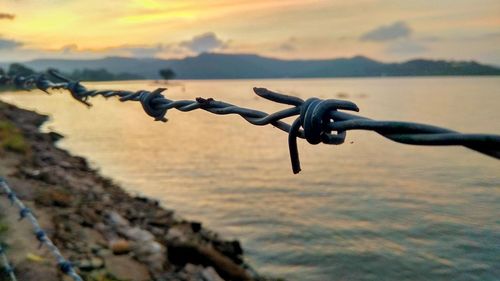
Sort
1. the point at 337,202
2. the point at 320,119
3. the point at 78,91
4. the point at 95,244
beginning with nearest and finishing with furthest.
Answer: the point at 320,119, the point at 78,91, the point at 95,244, the point at 337,202

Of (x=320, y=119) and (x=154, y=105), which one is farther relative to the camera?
(x=154, y=105)

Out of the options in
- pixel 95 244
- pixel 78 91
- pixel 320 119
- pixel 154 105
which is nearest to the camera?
pixel 320 119

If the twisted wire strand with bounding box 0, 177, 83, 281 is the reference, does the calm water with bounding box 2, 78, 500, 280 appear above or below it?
below

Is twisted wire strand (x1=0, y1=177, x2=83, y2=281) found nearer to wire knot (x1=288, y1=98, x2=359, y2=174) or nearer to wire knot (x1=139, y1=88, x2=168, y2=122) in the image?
wire knot (x1=139, y1=88, x2=168, y2=122)

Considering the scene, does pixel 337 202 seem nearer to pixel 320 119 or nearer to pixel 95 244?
pixel 95 244

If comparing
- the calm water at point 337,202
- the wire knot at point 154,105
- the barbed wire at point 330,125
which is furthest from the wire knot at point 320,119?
the calm water at point 337,202

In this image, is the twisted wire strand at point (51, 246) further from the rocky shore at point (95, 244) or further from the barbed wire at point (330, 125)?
the rocky shore at point (95, 244)

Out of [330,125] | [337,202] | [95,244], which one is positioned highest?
[330,125]

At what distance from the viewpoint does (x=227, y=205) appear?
851 inches

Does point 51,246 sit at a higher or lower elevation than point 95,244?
higher

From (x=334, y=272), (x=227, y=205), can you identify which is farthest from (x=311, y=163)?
(x=334, y=272)

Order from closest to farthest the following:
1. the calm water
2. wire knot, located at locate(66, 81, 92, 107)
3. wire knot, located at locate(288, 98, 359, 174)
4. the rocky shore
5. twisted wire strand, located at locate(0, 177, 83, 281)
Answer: wire knot, located at locate(288, 98, 359, 174), twisted wire strand, located at locate(0, 177, 83, 281), wire knot, located at locate(66, 81, 92, 107), the rocky shore, the calm water

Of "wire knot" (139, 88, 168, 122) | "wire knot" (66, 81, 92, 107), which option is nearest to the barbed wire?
"wire knot" (139, 88, 168, 122)

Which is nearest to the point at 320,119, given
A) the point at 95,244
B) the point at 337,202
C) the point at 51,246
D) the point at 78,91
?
the point at 78,91
